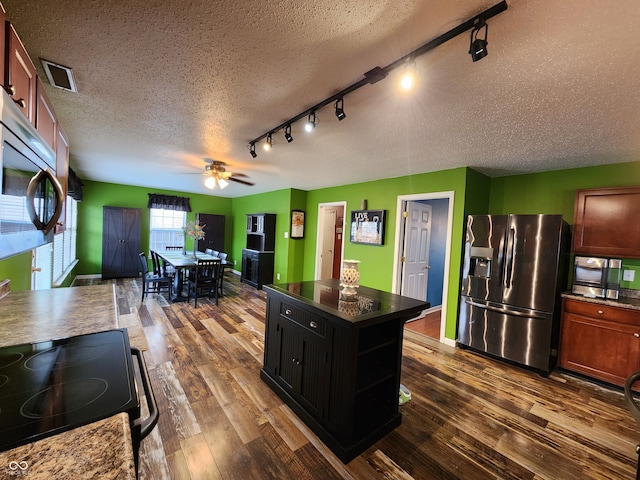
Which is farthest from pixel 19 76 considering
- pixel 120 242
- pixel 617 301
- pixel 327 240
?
pixel 120 242

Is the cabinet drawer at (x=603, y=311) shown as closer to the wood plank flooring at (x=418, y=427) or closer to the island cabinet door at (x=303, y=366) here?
the wood plank flooring at (x=418, y=427)

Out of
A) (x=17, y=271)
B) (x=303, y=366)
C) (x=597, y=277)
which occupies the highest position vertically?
(x=597, y=277)

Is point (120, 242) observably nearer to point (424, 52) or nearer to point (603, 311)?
point (424, 52)

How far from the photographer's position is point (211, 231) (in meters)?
7.77

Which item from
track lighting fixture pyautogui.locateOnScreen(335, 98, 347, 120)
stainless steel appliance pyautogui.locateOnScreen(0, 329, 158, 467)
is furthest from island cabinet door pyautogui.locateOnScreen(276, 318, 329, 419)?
track lighting fixture pyautogui.locateOnScreen(335, 98, 347, 120)

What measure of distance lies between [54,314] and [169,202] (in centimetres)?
630

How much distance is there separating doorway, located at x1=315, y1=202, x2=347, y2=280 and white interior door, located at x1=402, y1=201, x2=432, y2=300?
1426 millimetres

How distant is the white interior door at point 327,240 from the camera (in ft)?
19.3

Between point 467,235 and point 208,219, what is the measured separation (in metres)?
6.67

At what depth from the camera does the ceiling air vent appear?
165cm

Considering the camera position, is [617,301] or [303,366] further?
[617,301]

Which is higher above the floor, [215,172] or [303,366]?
[215,172]

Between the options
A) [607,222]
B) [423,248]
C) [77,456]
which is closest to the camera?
[77,456]

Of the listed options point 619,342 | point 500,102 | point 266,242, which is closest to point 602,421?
point 619,342
